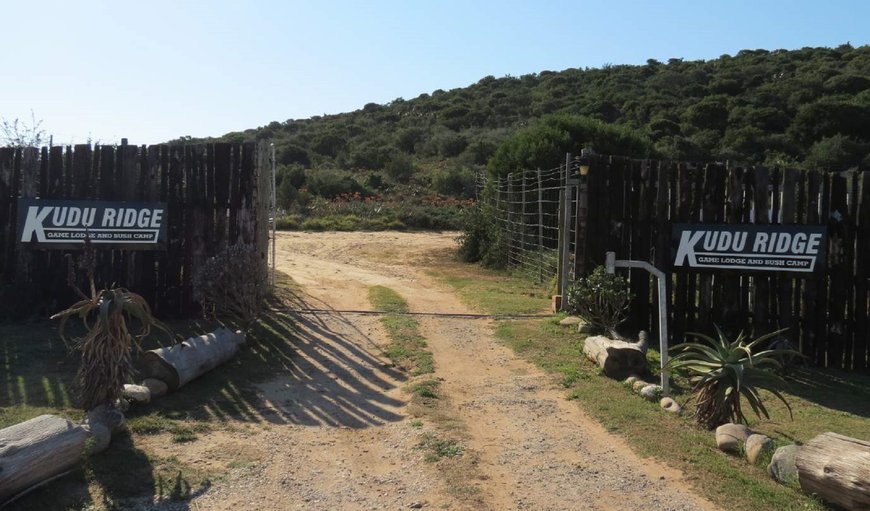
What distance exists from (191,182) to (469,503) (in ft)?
24.6

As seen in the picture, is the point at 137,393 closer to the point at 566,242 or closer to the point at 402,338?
the point at 402,338

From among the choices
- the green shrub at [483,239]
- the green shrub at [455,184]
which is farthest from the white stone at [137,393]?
the green shrub at [455,184]

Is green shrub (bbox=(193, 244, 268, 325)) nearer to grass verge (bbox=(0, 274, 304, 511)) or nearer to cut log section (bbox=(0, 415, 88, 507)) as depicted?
grass verge (bbox=(0, 274, 304, 511))

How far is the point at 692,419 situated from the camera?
6.81m

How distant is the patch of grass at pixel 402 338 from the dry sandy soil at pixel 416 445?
0.17m

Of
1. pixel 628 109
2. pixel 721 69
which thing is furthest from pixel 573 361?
pixel 721 69

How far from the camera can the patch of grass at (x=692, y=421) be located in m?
5.26

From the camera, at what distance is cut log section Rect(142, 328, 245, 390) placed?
24.5 feet

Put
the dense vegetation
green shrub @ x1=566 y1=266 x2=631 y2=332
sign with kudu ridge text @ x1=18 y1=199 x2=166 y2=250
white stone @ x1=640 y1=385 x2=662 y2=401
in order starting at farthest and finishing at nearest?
the dense vegetation
sign with kudu ridge text @ x1=18 y1=199 x2=166 y2=250
green shrub @ x1=566 y1=266 x2=631 y2=332
white stone @ x1=640 y1=385 x2=662 y2=401

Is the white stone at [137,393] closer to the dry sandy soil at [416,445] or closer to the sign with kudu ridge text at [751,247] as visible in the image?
the dry sandy soil at [416,445]

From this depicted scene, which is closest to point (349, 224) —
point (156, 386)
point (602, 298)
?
point (602, 298)

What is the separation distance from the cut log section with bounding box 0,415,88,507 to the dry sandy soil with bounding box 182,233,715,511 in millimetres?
850

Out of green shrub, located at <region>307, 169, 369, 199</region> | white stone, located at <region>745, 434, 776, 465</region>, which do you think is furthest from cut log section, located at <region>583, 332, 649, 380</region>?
green shrub, located at <region>307, 169, 369, 199</region>

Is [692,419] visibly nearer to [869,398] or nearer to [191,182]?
[869,398]
